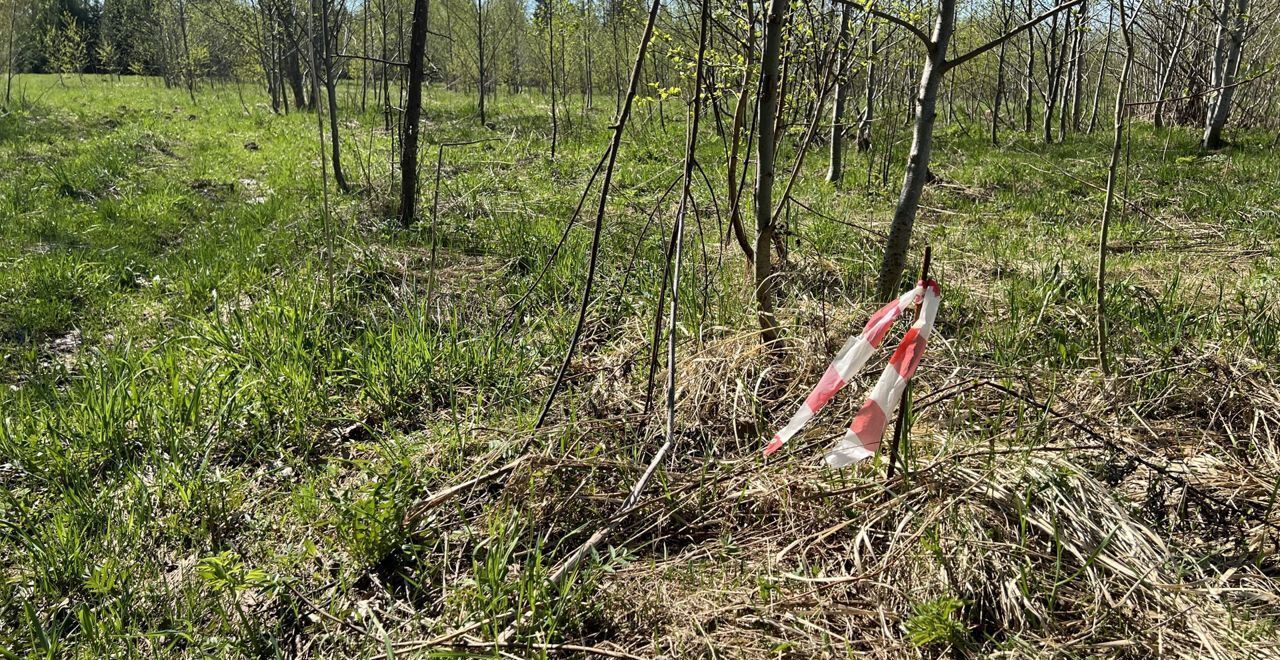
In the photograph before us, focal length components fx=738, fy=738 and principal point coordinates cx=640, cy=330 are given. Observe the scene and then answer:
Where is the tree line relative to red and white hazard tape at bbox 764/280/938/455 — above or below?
above

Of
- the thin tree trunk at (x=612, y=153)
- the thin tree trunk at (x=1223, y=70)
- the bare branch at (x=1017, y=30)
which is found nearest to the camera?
the thin tree trunk at (x=612, y=153)

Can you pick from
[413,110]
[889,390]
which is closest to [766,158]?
[889,390]

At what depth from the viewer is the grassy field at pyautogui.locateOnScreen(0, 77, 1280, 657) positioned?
1683 mm

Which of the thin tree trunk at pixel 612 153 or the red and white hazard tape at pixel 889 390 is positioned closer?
the thin tree trunk at pixel 612 153

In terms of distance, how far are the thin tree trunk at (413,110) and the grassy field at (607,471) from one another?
141 cm

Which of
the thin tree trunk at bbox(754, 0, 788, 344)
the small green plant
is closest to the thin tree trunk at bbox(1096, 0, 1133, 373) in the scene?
the thin tree trunk at bbox(754, 0, 788, 344)

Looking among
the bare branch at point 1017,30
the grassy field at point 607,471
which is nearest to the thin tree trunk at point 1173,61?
the bare branch at point 1017,30

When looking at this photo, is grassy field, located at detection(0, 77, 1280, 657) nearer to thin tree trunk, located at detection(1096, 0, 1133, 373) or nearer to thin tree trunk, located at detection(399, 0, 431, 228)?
thin tree trunk, located at detection(1096, 0, 1133, 373)

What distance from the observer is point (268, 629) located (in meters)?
1.80

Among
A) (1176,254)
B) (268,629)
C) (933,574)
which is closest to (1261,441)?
(933,574)

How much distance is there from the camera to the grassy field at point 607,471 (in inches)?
66.2

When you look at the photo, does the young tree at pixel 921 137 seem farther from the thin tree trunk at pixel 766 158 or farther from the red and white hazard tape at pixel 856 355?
the red and white hazard tape at pixel 856 355

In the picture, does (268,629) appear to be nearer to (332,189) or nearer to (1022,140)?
(332,189)

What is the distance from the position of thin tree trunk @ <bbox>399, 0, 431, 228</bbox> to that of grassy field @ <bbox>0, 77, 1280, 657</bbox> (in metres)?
1.41
